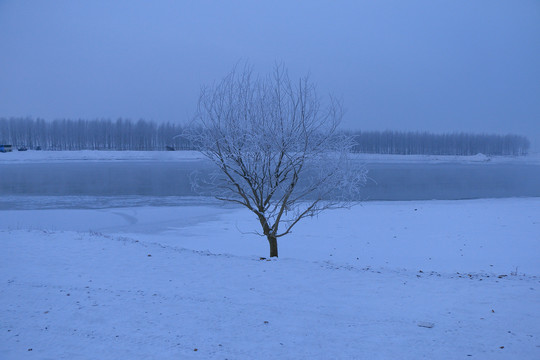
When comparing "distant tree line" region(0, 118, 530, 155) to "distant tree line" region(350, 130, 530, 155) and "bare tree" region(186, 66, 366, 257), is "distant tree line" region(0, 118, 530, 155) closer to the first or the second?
"distant tree line" region(350, 130, 530, 155)

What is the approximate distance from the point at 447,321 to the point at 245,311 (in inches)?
105

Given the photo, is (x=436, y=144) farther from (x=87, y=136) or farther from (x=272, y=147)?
(x=272, y=147)

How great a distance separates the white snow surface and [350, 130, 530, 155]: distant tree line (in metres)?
107

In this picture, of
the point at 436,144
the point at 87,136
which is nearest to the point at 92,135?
the point at 87,136

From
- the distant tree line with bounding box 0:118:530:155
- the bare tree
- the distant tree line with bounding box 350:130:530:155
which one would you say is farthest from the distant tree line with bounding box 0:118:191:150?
the bare tree

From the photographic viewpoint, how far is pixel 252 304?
616 centimetres

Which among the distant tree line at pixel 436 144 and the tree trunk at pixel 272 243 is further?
the distant tree line at pixel 436 144

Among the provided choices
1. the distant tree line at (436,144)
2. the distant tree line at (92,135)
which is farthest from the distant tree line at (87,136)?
the distant tree line at (436,144)

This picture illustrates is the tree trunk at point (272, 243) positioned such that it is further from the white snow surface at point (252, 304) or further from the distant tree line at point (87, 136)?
the distant tree line at point (87, 136)

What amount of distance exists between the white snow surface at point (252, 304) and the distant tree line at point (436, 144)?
107 meters

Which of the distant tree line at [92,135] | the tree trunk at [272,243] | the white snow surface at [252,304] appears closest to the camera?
the white snow surface at [252,304]

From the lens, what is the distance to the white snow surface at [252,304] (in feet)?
15.7

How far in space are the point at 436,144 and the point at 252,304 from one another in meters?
128

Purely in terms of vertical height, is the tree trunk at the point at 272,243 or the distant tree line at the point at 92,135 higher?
the distant tree line at the point at 92,135
